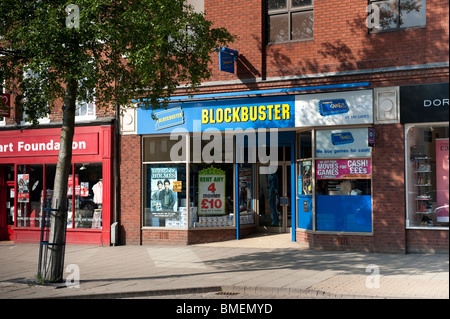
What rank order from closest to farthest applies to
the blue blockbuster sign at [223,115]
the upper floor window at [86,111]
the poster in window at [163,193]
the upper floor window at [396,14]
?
1. the upper floor window at [396,14]
2. the blue blockbuster sign at [223,115]
3. the poster in window at [163,193]
4. the upper floor window at [86,111]

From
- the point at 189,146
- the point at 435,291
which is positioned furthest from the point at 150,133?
the point at 435,291

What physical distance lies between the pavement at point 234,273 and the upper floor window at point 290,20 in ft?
19.8

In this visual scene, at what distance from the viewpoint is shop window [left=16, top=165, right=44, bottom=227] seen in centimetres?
1870

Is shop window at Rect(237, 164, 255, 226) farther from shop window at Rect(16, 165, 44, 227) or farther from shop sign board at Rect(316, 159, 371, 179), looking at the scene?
shop window at Rect(16, 165, 44, 227)

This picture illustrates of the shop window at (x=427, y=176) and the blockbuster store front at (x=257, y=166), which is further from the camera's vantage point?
the blockbuster store front at (x=257, y=166)

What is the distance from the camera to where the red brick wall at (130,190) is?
16812 millimetres

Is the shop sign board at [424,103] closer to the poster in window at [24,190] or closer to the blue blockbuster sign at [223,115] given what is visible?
the blue blockbuster sign at [223,115]

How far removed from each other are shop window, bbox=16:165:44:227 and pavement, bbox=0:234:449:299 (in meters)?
2.88

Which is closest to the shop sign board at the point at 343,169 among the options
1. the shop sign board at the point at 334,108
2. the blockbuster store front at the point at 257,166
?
the blockbuster store front at the point at 257,166

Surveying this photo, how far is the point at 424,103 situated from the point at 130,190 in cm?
913

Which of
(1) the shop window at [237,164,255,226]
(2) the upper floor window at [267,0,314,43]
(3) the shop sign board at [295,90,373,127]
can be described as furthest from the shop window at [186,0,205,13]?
(1) the shop window at [237,164,255,226]

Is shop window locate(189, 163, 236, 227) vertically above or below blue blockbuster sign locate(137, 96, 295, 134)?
below

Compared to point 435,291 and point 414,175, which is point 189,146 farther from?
point 435,291

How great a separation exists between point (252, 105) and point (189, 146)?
2.41m
